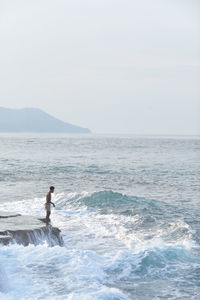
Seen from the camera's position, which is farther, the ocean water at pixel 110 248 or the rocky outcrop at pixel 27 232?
the rocky outcrop at pixel 27 232

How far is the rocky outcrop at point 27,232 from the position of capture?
19062 mm

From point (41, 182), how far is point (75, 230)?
20038 mm

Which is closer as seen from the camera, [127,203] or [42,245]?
[42,245]

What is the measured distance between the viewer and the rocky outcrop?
1906 cm

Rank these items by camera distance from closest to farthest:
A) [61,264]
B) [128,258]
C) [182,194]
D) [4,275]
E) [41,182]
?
[4,275], [61,264], [128,258], [182,194], [41,182]

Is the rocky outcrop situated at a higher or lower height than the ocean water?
higher

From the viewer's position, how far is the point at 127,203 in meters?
31.8

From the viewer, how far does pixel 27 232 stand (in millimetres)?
19484

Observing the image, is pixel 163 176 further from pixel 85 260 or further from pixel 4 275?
pixel 4 275

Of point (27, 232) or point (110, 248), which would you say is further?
point (110, 248)

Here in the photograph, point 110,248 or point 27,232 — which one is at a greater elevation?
point 27,232

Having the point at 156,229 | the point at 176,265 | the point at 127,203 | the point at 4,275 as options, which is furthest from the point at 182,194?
the point at 4,275

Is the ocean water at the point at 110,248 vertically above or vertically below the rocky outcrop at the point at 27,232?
below

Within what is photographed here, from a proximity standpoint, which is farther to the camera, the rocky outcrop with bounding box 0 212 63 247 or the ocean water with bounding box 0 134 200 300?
the rocky outcrop with bounding box 0 212 63 247
